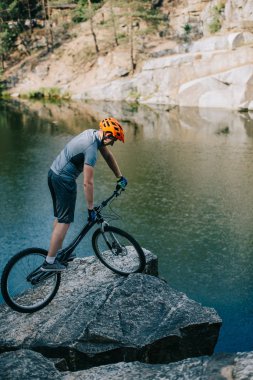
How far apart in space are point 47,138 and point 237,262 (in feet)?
56.5

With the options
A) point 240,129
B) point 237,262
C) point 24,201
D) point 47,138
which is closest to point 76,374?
point 237,262

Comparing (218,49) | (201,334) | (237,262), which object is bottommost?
(237,262)

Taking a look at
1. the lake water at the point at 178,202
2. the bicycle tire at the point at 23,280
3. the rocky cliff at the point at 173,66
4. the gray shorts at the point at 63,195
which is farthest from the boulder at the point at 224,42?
the bicycle tire at the point at 23,280

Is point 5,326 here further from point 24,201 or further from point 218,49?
point 218,49

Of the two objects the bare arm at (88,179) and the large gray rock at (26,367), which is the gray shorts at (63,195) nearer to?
the bare arm at (88,179)

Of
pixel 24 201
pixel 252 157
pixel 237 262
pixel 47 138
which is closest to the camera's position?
pixel 237 262

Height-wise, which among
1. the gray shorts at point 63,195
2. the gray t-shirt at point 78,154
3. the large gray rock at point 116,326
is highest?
the gray t-shirt at point 78,154

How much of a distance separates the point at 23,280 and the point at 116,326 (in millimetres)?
1575

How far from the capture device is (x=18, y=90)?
50375 mm

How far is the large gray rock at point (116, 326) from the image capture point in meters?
5.62

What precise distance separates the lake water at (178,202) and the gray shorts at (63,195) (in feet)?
10.7

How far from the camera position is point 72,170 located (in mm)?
6137

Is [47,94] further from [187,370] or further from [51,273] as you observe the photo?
[187,370]

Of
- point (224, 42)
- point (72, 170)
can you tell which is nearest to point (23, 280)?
point (72, 170)
